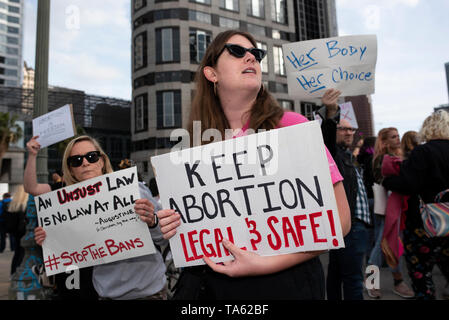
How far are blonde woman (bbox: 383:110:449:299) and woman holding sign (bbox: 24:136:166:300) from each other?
238 centimetres

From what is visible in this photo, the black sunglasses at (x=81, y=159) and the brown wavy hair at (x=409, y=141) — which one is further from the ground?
the brown wavy hair at (x=409, y=141)

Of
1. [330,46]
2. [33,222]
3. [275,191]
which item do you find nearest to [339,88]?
[330,46]

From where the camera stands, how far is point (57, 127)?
12.8 feet

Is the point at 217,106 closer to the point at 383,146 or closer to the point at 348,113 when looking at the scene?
the point at 348,113

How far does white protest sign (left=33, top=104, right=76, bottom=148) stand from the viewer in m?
3.87

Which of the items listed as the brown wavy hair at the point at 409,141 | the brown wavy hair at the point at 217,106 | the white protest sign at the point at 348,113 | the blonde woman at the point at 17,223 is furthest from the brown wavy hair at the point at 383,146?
the blonde woman at the point at 17,223

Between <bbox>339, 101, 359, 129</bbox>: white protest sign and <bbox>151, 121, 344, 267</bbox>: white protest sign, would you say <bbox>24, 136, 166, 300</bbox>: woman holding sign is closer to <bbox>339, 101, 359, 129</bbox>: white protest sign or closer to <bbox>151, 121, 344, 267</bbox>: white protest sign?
<bbox>151, 121, 344, 267</bbox>: white protest sign

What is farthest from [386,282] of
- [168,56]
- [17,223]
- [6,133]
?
[6,133]

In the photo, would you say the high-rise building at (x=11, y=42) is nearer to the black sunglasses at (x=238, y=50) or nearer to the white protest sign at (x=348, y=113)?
the white protest sign at (x=348, y=113)

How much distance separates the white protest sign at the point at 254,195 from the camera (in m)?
1.48

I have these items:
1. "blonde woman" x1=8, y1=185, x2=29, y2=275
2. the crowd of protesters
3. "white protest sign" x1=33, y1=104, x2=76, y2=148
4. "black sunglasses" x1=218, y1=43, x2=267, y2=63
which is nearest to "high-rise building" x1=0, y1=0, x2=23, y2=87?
"blonde woman" x1=8, y1=185, x2=29, y2=275

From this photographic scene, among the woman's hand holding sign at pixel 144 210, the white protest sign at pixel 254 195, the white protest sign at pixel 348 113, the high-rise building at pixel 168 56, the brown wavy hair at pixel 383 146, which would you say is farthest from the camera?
the high-rise building at pixel 168 56

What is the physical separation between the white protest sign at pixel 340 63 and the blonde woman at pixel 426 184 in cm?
85
